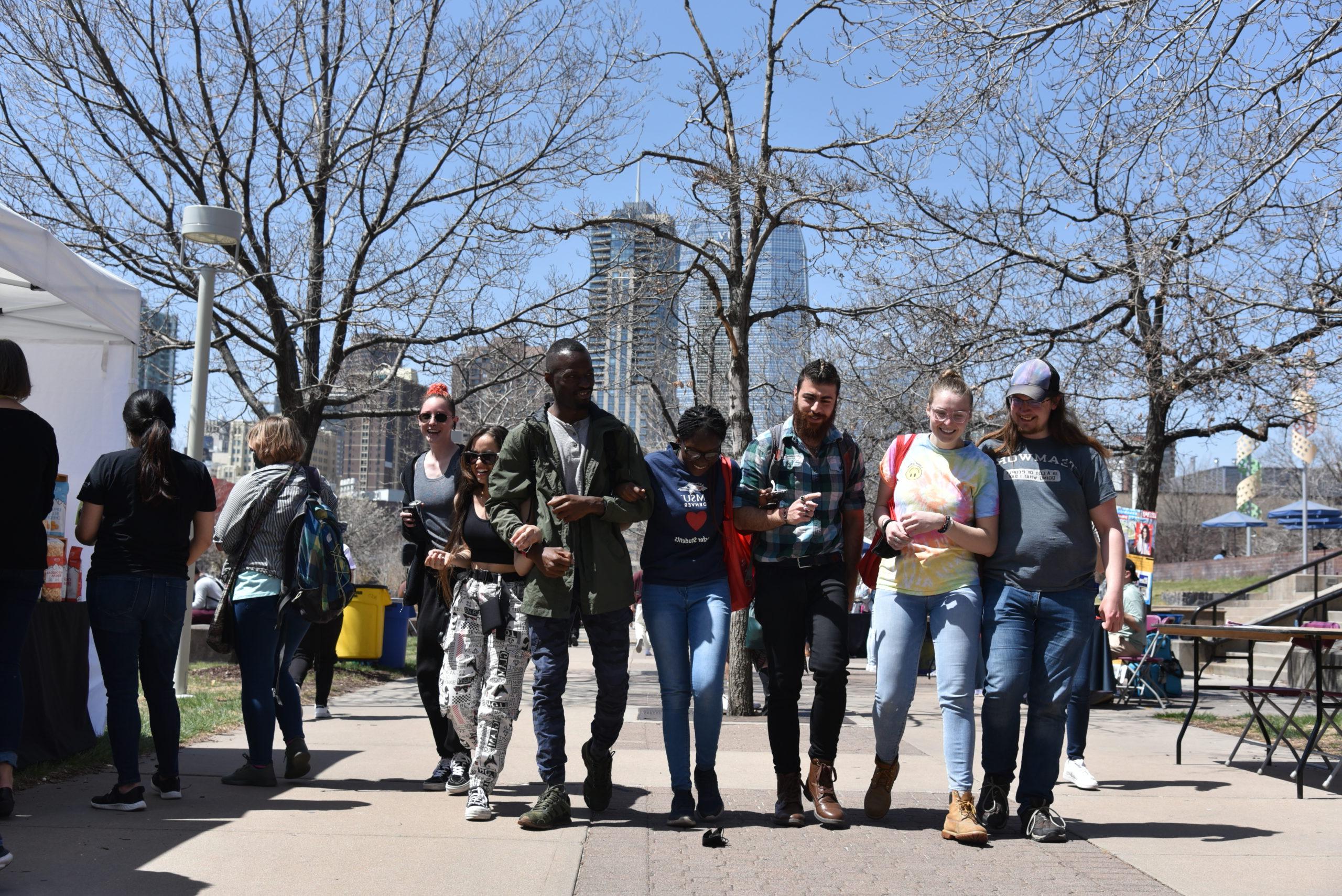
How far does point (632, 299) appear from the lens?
1175 cm

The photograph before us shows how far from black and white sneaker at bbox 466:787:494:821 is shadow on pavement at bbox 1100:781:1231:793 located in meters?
3.66

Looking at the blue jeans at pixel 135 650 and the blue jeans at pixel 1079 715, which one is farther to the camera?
the blue jeans at pixel 1079 715

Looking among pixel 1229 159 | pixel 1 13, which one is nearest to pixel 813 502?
pixel 1229 159

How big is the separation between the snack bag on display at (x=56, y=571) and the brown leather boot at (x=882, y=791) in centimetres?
451

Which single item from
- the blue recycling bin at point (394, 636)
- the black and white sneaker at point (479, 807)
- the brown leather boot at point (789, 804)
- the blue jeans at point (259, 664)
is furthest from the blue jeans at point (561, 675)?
the blue recycling bin at point (394, 636)

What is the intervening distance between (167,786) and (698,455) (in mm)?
2954

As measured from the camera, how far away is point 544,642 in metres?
5.23

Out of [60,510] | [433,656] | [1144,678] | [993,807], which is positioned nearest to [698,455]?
[433,656]

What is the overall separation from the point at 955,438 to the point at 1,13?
10501 mm

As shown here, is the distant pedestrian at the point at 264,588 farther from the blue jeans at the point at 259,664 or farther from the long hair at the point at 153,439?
the long hair at the point at 153,439

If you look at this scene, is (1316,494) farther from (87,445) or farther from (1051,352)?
(87,445)

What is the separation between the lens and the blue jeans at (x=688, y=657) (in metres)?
5.20

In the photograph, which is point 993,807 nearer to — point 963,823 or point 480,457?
point 963,823

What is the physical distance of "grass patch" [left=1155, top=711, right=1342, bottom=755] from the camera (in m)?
8.82
